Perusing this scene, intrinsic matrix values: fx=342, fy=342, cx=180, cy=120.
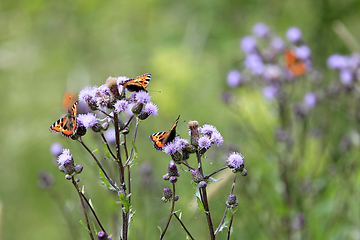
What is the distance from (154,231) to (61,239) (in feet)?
4.30

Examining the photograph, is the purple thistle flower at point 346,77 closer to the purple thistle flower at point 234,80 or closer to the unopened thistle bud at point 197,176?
the purple thistle flower at point 234,80

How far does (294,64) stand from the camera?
3.74m

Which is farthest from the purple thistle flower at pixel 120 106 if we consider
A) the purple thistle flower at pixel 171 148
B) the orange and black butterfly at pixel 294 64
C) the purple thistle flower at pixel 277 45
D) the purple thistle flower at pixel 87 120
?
the purple thistle flower at pixel 277 45

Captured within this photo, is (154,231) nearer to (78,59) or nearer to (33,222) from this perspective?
(33,222)

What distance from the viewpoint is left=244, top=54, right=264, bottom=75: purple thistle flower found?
12.5 ft

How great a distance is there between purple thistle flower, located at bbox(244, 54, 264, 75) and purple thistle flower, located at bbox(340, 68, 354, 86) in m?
0.83

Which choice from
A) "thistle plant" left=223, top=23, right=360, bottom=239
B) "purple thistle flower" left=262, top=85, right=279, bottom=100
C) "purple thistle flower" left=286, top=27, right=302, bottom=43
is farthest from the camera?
"purple thistle flower" left=286, top=27, right=302, bottom=43

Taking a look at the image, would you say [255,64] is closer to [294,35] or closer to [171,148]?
[294,35]

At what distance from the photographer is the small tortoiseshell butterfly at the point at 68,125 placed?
1768 millimetres

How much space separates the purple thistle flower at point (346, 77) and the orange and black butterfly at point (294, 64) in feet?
1.29

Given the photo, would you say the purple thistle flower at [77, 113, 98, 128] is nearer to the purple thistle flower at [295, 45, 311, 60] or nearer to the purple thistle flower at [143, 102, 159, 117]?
the purple thistle flower at [143, 102, 159, 117]

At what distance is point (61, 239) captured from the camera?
4309 millimetres

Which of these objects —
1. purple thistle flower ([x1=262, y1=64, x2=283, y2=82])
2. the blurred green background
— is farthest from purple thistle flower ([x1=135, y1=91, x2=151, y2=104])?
purple thistle flower ([x1=262, y1=64, x2=283, y2=82])

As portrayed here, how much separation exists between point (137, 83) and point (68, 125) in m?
0.43
